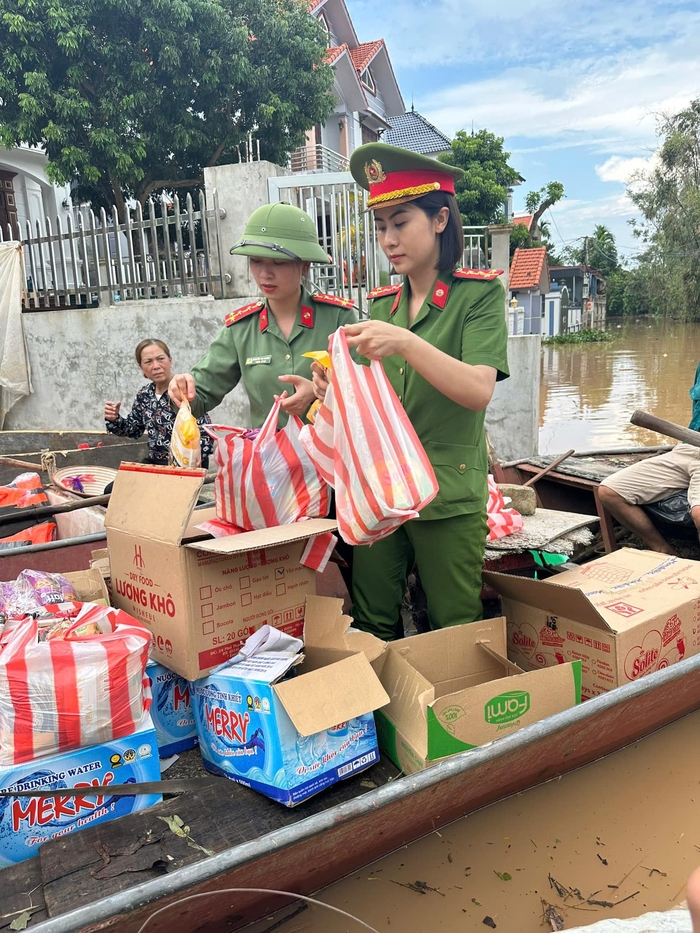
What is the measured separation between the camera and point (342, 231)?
289 inches

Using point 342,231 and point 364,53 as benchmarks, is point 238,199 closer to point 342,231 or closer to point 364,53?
point 342,231

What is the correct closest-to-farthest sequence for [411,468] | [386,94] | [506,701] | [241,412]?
[411,468], [506,701], [241,412], [386,94]

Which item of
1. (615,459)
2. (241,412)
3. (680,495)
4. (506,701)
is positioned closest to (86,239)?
(241,412)

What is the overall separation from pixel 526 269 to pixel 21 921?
82.5 feet

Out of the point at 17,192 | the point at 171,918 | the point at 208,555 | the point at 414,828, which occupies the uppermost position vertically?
the point at 17,192

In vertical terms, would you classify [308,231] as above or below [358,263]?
below

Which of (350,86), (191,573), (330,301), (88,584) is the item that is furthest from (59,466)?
(350,86)

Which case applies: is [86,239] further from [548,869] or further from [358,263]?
[548,869]

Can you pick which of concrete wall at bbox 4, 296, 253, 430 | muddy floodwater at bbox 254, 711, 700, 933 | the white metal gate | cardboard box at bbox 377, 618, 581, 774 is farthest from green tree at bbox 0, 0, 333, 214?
muddy floodwater at bbox 254, 711, 700, 933

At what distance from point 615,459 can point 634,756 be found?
2.38 meters

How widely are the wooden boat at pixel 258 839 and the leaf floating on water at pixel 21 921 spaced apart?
2 centimetres

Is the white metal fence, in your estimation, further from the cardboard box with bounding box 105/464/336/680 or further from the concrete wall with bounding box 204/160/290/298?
the cardboard box with bounding box 105/464/336/680

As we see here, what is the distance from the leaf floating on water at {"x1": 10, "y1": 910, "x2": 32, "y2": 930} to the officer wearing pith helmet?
4.53 ft

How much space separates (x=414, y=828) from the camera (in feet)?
5.92
